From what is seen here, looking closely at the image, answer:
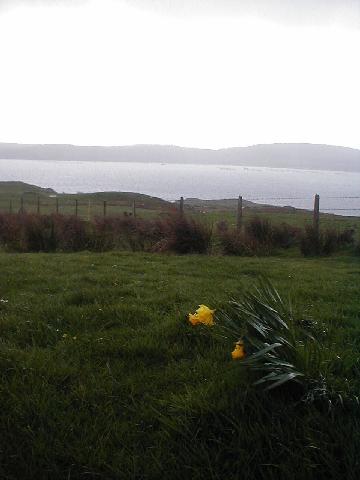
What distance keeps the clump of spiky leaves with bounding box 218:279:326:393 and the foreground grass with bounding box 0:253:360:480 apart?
14 cm

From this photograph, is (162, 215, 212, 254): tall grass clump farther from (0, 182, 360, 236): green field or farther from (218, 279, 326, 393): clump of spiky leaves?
(218, 279, 326, 393): clump of spiky leaves

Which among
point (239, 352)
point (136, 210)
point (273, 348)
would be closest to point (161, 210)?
point (136, 210)

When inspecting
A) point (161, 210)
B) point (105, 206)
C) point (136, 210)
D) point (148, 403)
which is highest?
point (105, 206)

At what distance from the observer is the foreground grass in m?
2.17

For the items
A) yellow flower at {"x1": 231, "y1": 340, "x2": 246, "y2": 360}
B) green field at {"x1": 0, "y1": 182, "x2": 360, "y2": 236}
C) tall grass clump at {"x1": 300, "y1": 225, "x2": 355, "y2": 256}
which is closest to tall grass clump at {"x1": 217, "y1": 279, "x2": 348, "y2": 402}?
yellow flower at {"x1": 231, "y1": 340, "x2": 246, "y2": 360}

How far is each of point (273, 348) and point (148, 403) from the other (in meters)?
0.80

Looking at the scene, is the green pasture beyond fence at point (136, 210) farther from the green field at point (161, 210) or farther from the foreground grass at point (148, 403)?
the foreground grass at point (148, 403)

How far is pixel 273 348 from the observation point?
2.71 m

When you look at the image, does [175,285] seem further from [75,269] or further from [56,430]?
[56,430]

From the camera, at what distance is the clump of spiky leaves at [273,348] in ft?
8.31

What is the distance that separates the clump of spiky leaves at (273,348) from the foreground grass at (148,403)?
136 millimetres

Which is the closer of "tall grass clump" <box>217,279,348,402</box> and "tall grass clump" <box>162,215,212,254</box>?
"tall grass clump" <box>217,279,348,402</box>

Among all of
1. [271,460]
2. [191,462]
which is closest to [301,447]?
[271,460]

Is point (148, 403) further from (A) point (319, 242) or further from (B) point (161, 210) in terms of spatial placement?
(B) point (161, 210)
